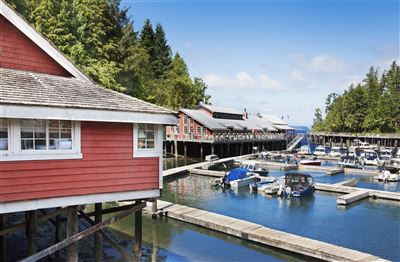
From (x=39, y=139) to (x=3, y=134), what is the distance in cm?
73

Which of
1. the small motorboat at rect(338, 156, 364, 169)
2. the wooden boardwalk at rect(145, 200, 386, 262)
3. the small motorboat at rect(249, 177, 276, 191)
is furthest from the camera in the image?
the small motorboat at rect(338, 156, 364, 169)

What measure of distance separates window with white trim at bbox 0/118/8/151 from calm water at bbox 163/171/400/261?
53.4 feet

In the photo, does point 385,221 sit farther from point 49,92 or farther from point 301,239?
point 49,92

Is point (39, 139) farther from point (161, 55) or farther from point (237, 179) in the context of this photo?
point (161, 55)

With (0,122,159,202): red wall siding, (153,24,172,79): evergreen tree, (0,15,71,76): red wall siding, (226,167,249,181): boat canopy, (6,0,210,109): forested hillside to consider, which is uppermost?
(153,24,172,79): evergreen tree

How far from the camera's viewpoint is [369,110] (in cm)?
8725

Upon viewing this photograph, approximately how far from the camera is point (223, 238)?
18016mm

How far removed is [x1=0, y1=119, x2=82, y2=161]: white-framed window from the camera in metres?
7.75

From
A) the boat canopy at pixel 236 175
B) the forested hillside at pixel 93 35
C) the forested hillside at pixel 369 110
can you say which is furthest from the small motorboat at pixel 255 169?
the forested hillside at pixel 369 110

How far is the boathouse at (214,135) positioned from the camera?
184 ft

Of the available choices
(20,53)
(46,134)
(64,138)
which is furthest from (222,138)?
(46,134)

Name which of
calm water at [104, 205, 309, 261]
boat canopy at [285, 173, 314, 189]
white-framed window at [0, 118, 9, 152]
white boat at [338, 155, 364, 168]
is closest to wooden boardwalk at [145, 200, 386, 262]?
calm water at [104, 205, 309, 261]

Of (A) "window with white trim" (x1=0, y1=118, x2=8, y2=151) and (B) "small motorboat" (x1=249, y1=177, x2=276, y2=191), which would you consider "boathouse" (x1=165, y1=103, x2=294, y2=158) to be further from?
(A) "window with white trim" (x1=0, y1=118, x2=8, y2=151)

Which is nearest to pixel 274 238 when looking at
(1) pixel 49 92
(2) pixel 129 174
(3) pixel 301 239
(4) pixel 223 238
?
(3) pixel 301 239
